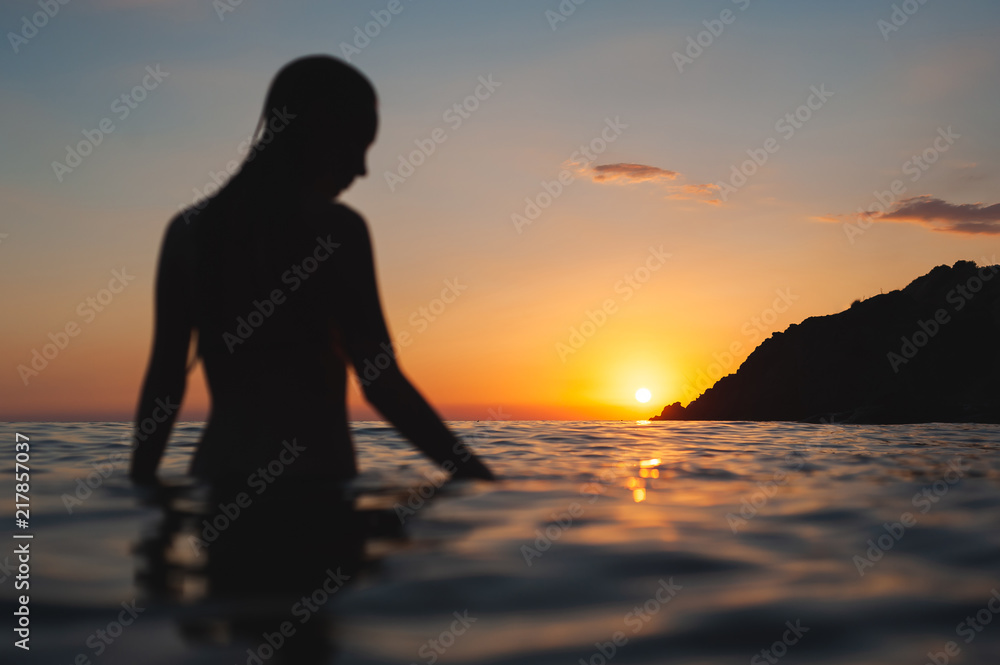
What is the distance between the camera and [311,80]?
278cm

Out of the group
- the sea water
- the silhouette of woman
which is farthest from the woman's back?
the sea water

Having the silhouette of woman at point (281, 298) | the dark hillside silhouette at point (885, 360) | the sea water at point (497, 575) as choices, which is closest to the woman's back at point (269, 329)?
the silhouette of woman at point (281, 298)

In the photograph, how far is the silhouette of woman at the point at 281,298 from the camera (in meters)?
2.62

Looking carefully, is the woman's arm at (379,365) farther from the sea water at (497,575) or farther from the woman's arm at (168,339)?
the woman's arm at (168,339)

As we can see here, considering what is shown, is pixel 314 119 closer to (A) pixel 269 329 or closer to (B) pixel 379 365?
(A) pixel 269 329

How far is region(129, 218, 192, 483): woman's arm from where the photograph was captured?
272 centimetres

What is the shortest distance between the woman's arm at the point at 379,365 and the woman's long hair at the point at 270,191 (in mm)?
251

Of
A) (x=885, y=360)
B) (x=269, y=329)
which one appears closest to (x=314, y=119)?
(x=269, y=329)

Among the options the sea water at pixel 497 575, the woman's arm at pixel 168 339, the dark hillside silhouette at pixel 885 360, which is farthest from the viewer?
the dark hillside silhouette at pixel 885 360

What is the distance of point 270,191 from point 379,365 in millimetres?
791

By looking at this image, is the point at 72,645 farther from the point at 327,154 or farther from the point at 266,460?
the point at 327,154

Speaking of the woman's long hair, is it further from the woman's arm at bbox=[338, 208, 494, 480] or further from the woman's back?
the woman's arm at bbox=[338, 208, 494, 480]

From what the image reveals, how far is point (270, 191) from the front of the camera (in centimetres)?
272

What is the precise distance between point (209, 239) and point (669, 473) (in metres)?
4.04
